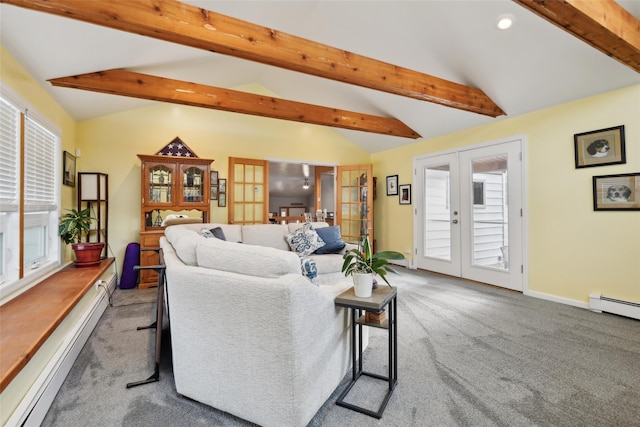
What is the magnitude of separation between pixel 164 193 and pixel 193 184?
41 cm

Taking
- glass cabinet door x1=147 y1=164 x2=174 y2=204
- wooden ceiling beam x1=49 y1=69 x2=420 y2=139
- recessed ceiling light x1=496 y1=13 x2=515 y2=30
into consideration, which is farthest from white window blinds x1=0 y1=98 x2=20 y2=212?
recessed ceiling light x1=496 y1=13 x2=515 y2=30

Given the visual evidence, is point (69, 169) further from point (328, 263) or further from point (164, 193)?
point (328, 263)

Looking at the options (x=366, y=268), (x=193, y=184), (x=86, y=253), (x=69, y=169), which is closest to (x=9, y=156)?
(x=86, y=253)

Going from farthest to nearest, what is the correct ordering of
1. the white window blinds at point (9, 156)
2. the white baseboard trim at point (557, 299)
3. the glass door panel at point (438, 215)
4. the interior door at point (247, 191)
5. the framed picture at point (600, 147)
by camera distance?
the interior door at point (247, 191) < the glass door panel at point (438, 215) < the white baseboard trim at point (557, 299) < the framed picture at point (600, 147) < the white window blinds at point (9, 156)

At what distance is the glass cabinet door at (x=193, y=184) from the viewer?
4.29 meters

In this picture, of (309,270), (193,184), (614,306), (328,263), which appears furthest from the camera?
(193,184)

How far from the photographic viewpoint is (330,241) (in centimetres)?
403

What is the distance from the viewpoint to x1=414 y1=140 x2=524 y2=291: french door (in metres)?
3.75

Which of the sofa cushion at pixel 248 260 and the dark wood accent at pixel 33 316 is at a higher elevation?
the sofa cushion at pixel 248 260

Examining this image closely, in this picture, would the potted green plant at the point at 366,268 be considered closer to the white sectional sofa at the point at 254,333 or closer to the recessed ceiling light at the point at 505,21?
the white sectional sofa at the point at 254,333

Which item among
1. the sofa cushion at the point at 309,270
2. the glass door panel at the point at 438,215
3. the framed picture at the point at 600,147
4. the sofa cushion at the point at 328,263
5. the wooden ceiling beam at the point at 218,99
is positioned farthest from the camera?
the glass door panel at the point at 438,215

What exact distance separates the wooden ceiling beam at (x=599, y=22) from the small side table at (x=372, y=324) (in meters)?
1.87

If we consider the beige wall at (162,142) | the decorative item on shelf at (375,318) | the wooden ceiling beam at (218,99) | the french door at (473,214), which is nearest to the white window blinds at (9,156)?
the wooden ceiling beam at (218,99)

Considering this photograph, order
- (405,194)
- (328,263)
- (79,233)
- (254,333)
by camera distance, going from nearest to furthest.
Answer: (254,333)
(79,233)
(328,263)
(405,194)
